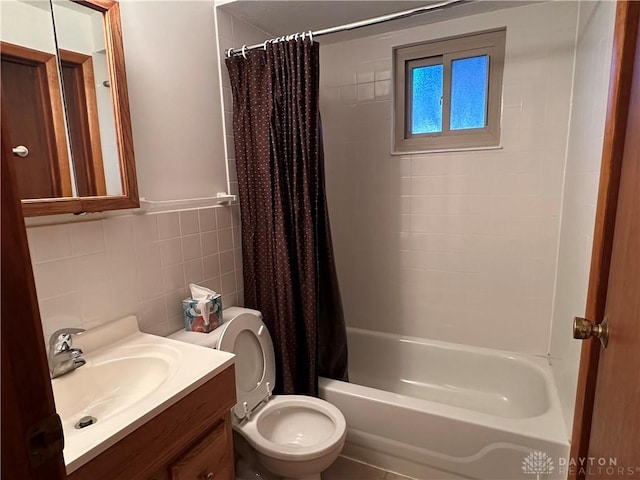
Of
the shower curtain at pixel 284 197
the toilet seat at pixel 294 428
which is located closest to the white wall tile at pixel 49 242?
the shower curtain at pixel 284 197

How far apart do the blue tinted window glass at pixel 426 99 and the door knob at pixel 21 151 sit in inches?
74.9

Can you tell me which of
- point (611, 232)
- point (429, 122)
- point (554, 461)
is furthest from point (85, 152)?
point (554, 461)

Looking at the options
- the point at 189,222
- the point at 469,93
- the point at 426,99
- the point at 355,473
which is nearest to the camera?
the point at 189,222

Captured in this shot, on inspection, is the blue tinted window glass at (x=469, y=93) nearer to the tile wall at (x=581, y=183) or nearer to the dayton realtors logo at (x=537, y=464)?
the tile wall at (x=581, y=183)

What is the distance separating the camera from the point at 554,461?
142 cm

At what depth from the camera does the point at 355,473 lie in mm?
1756

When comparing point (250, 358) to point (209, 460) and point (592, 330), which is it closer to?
point (209, 460)

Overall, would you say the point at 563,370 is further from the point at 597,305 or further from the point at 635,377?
the point at 635,377

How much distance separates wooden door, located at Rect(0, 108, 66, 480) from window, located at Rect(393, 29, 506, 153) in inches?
82.3

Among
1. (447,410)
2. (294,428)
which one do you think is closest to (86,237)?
(294,428)

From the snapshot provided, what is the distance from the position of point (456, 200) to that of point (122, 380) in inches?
73.4

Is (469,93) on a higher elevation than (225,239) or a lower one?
higher

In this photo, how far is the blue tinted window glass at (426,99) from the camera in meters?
2.18

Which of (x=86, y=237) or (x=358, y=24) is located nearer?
(x=86, y=237)
